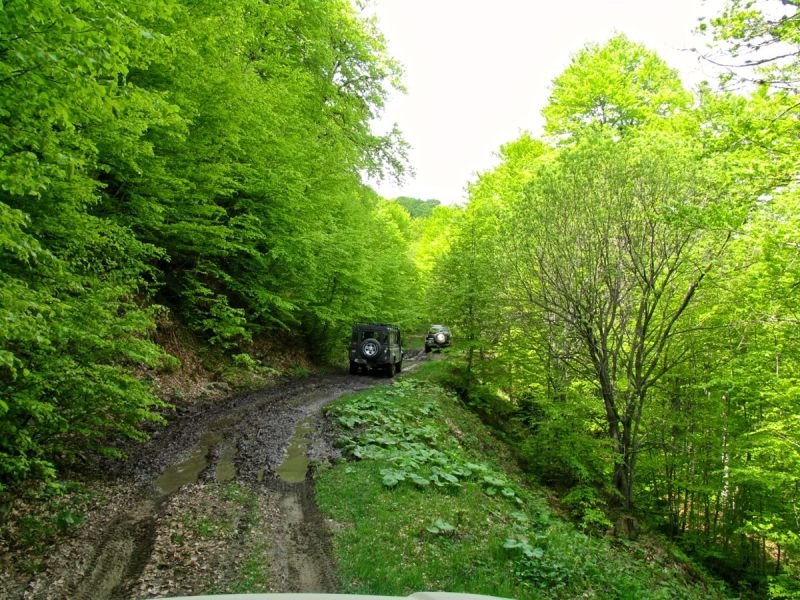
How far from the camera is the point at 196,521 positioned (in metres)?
6.12

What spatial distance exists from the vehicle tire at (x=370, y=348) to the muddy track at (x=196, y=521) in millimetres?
10013

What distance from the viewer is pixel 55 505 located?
6000 mm

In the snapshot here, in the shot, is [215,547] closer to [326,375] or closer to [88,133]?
[88,133]

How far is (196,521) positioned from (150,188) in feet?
24.8

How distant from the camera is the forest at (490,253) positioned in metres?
5.42

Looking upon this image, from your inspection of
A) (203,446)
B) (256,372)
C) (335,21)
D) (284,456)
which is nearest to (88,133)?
(203,446)

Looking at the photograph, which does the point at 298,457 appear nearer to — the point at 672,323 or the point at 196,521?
the point at 196,521

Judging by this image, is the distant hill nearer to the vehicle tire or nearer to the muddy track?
the vehicle tire

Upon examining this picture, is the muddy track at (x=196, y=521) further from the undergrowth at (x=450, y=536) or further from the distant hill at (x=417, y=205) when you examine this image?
the distant hill at (x=417, y=205)

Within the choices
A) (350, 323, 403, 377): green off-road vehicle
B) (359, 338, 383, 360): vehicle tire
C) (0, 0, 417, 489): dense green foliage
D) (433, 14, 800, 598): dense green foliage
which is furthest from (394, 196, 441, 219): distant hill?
(433, 14, 800, 598): dense green foliage

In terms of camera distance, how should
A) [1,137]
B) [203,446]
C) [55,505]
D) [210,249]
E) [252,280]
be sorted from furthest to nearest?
1. [252,280]
2. [210,249]
3. [203,446]
4. [55,505]
5. [1,137]

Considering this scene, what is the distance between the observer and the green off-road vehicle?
21047 millimetres

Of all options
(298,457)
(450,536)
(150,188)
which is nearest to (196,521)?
(298,457)

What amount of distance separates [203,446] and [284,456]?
169cm
